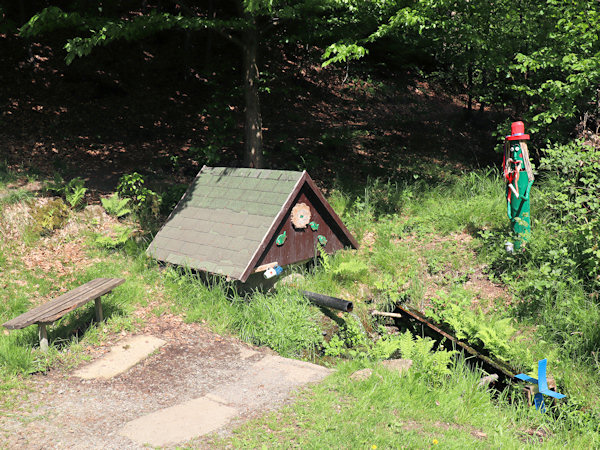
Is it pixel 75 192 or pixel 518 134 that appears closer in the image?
pixel 518 134

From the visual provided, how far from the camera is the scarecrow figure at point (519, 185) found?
24.8ft

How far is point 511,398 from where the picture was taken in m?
5.30

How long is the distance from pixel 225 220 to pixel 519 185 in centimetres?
434

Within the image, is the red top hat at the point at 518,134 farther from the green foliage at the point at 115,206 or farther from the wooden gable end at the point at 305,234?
the green foliage at the point at 115,206

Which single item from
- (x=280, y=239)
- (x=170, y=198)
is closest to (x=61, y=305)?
(x=280, y=239)

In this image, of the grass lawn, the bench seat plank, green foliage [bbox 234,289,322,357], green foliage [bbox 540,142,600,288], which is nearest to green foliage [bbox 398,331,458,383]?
the grass lawn

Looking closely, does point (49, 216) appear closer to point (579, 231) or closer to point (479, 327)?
point (479, 327)

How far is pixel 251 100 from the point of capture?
10391 mm

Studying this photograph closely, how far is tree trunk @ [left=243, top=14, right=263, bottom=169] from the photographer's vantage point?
1016 centimetres

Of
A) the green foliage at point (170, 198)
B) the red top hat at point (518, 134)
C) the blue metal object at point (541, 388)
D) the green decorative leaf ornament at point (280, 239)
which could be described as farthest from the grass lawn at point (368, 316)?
the red top hat at point (518, 134)

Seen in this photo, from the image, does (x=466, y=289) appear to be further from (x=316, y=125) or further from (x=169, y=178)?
(x=316, y=125)

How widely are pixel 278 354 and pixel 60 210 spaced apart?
4855 mm

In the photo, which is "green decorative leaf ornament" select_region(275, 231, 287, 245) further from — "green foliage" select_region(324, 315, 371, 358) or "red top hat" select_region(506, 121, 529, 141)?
"red top hat" select_region(506, 121, 529, 141)

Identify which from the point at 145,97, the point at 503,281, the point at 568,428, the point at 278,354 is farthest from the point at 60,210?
the point at 568,428
